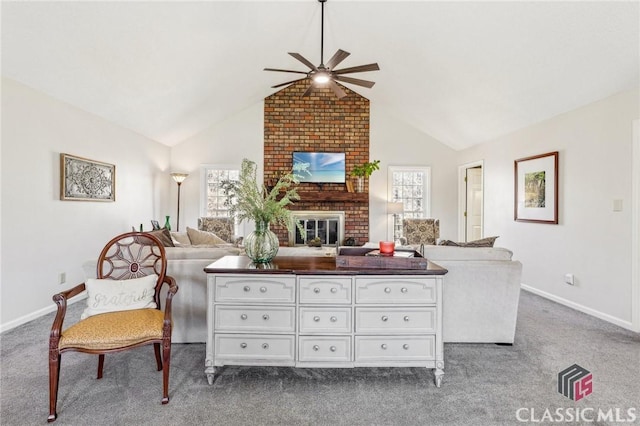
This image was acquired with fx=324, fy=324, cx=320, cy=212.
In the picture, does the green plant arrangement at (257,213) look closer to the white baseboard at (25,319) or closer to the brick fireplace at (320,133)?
the white baseboard at (25,319)

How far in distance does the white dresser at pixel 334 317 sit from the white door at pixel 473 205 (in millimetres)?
4985

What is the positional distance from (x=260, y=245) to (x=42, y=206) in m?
2.79

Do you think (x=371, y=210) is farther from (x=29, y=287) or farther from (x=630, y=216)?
(x=29, y=287)

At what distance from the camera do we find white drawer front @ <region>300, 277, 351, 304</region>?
2004mm

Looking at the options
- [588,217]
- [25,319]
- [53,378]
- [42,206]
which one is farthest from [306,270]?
[588,217]

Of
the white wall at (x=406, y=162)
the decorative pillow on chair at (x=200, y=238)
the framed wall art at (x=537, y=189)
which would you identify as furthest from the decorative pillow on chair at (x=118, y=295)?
the white wall at (x=406, y=162)

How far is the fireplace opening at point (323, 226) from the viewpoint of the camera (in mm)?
6360

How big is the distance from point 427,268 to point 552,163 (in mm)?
3198

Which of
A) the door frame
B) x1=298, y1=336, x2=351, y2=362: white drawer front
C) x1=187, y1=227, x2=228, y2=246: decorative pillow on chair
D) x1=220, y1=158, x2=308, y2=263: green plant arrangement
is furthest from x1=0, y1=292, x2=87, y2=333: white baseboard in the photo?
the door frame

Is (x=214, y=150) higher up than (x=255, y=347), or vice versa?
(x=214, y=150)

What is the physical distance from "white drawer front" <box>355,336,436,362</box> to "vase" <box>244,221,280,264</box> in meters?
0.80

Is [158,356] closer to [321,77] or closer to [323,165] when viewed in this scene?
[321,77]

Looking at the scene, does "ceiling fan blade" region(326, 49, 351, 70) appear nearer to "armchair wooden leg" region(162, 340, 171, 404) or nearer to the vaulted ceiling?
the vaulted ceiling

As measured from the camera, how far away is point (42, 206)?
3395 mm
